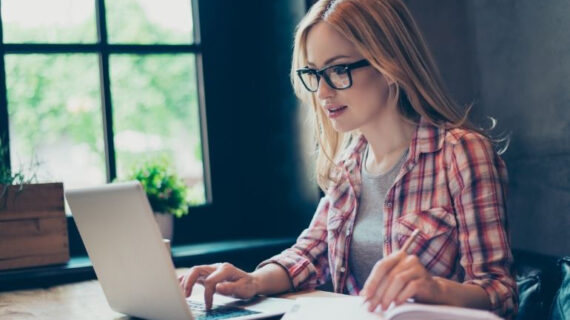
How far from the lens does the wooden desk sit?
5.23 feet

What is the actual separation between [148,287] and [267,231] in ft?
6.01

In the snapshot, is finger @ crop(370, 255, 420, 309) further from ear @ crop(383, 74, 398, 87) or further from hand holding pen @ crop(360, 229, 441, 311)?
ear @ crop(383, 74, 398, 87)

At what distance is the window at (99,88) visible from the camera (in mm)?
2844

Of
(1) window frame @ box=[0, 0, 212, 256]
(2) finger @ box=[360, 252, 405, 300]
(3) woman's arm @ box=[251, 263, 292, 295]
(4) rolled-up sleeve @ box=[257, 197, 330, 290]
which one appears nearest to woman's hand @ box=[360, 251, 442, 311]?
(2) finger @ box=[360, 252, 405, 300]

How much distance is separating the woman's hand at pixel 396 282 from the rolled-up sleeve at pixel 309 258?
56cm

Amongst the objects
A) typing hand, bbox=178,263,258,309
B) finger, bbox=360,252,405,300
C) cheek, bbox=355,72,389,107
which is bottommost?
typing hand, bbox=178,263,258,309

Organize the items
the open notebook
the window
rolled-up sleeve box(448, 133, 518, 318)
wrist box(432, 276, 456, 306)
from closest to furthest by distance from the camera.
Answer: the open notebook, wrist box(432, 276, 456, 306), rolled-up sleeve box(448, 133, 518, 318), the window

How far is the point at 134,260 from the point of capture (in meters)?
1.30

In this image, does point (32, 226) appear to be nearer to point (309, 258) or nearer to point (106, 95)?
point (106, 95)

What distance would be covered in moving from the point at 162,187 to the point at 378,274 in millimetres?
1685

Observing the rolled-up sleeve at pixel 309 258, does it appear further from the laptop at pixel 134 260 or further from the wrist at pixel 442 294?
the wrist at pixel 442 294

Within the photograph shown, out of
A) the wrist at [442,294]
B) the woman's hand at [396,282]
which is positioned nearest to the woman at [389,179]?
the wrist at [442,294]

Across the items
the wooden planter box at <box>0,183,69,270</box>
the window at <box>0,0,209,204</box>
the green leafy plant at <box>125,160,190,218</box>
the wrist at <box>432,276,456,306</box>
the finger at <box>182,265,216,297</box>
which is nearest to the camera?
the wrist at <box>432,276,456,306</box>

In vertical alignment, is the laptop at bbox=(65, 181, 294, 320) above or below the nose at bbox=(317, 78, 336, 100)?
below
